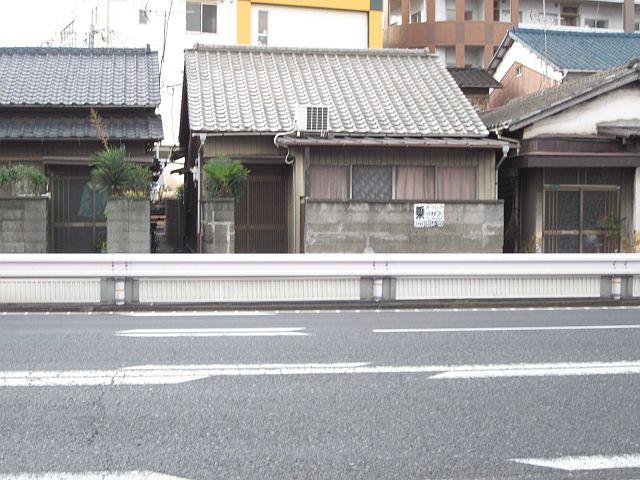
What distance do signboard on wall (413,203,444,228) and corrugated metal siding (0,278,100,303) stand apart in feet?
24.5

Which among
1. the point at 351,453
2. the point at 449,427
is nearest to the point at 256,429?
the point at 351,453

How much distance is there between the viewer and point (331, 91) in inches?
833

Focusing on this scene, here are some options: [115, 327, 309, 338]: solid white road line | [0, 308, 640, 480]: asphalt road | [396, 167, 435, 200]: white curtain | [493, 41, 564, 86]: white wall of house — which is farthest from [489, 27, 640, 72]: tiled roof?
[115, 327, 309, 338]: solid white road line

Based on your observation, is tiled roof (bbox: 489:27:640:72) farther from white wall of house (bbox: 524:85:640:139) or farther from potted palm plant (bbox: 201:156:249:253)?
potted palm plant (bbox: 201:156:249:253)

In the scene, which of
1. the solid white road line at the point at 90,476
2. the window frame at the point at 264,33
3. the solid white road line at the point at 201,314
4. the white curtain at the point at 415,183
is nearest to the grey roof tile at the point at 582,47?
the white curtain at the point at 415,183

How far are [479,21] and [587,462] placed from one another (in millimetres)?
39223

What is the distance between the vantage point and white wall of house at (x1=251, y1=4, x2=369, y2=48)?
36.2 m

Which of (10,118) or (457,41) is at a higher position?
(457,41)

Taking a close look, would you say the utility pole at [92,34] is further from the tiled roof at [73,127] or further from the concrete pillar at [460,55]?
the concrete pillar at [460,55]

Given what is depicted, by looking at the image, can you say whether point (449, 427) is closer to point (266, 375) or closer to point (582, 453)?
point (582, 453)

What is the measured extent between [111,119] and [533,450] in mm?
16235

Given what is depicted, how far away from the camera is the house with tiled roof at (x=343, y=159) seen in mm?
18125

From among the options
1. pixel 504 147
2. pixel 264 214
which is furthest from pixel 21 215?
pixel 504 147

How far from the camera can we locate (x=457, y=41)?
42156mm
